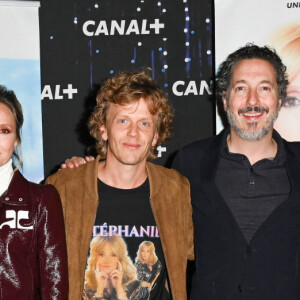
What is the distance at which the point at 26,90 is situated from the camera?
3.96 metres

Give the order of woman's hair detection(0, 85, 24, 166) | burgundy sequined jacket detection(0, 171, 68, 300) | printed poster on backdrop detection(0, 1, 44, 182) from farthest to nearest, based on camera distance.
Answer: printed poster on backdrop detection(0, 1, 44, 182) → woman's hair detection(0, 85, 24, 166) → burgundy sequined jacket detection(0, 171, 68, 300)

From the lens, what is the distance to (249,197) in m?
2.57

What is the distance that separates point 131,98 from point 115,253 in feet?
2.68

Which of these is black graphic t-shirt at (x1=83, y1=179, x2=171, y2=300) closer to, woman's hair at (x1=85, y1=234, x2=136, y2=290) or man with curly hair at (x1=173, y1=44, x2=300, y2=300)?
woman's hair at (x1=85, y1=234, x2=136, y2=290)

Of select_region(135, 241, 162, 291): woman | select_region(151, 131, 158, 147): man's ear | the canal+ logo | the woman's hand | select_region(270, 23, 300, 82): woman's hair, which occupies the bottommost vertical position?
the woman's hand

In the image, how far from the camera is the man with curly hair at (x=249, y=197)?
251 centimetres

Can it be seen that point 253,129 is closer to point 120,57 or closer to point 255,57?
point 255,57

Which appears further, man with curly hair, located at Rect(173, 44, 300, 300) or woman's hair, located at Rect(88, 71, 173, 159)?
woman's hair, located at Rect(88, 71, 173, 159)

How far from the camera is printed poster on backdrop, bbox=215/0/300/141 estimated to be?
346 centimetres

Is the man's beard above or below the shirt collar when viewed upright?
above

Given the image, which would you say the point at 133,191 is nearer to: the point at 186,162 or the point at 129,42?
the point at 186,162

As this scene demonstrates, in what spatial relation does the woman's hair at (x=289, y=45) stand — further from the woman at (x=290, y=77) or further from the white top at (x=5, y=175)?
the white top at (x=5, y=175)

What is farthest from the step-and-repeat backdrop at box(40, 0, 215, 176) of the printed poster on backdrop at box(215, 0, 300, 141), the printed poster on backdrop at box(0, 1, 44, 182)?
the printed poster on backdrop at box(215, 0, 300, 141)

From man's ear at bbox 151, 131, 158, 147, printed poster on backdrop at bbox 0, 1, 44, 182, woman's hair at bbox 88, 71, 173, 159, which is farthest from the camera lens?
printed poster on backdrop at bbox 0, 1, 44, 182
